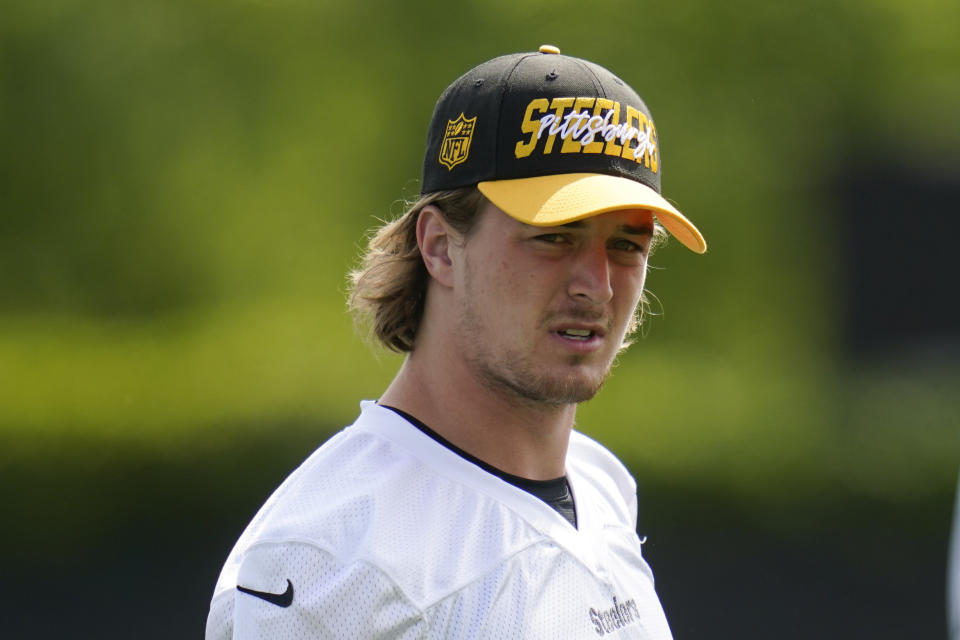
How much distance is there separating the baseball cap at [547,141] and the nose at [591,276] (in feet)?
0.25

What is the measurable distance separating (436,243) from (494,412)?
261 mm

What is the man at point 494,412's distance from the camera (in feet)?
4.19

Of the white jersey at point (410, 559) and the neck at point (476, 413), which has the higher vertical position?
the neck at point (476, 413)

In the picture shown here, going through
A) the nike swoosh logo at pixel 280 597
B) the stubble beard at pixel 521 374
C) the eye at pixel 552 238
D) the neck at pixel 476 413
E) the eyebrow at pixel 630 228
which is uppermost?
the eyebrow at pixel 630 228

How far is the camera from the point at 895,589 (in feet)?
13.0

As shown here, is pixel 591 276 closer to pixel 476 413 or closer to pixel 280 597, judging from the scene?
pixel 476 413

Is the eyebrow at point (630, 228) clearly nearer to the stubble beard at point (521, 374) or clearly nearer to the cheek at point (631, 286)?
the cheek at point (631, 286)

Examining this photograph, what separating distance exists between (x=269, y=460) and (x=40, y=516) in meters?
0.86

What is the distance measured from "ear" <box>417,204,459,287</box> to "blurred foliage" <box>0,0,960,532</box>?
7.82 ft

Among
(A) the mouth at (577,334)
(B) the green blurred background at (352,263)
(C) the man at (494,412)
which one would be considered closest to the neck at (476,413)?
(C) the man at (494,412)

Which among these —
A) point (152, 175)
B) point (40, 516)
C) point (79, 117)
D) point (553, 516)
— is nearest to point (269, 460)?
point (40, 516)

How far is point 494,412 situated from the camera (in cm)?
150

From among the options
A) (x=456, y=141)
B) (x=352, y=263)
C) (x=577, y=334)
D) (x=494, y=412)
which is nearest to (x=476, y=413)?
(x=494, y=412)

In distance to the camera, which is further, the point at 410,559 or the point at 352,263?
the point at 352,263
